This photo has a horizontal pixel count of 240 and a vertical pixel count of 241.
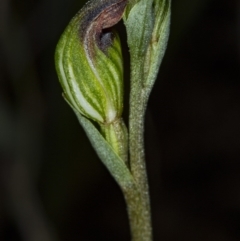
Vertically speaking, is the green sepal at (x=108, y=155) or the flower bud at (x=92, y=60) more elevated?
the flower bud at (x=92, y=60)

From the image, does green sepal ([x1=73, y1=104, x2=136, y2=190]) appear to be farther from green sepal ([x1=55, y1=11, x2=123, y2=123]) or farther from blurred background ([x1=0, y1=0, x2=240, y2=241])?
blurred background ([x1=0, y1=0, x2=240, y2=241])

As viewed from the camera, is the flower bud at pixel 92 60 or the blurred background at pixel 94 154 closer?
the flower bud at pixel 92 60

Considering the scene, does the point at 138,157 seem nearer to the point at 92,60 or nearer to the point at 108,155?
the point at 108,155

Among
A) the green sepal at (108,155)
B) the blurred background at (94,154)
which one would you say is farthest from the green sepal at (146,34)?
the blurred background at (94,154)

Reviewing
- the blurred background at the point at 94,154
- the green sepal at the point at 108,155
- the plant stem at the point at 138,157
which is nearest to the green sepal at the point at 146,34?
the plant stem at the point at 138,157

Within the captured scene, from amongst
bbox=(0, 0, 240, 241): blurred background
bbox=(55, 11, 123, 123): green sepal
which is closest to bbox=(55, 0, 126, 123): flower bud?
bbox=(55, 11, 123, 123): green sepal

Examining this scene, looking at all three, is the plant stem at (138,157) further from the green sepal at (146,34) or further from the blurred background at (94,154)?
the blurred background at (94,154)

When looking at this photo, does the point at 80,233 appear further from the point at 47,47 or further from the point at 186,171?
the point at 47,47
